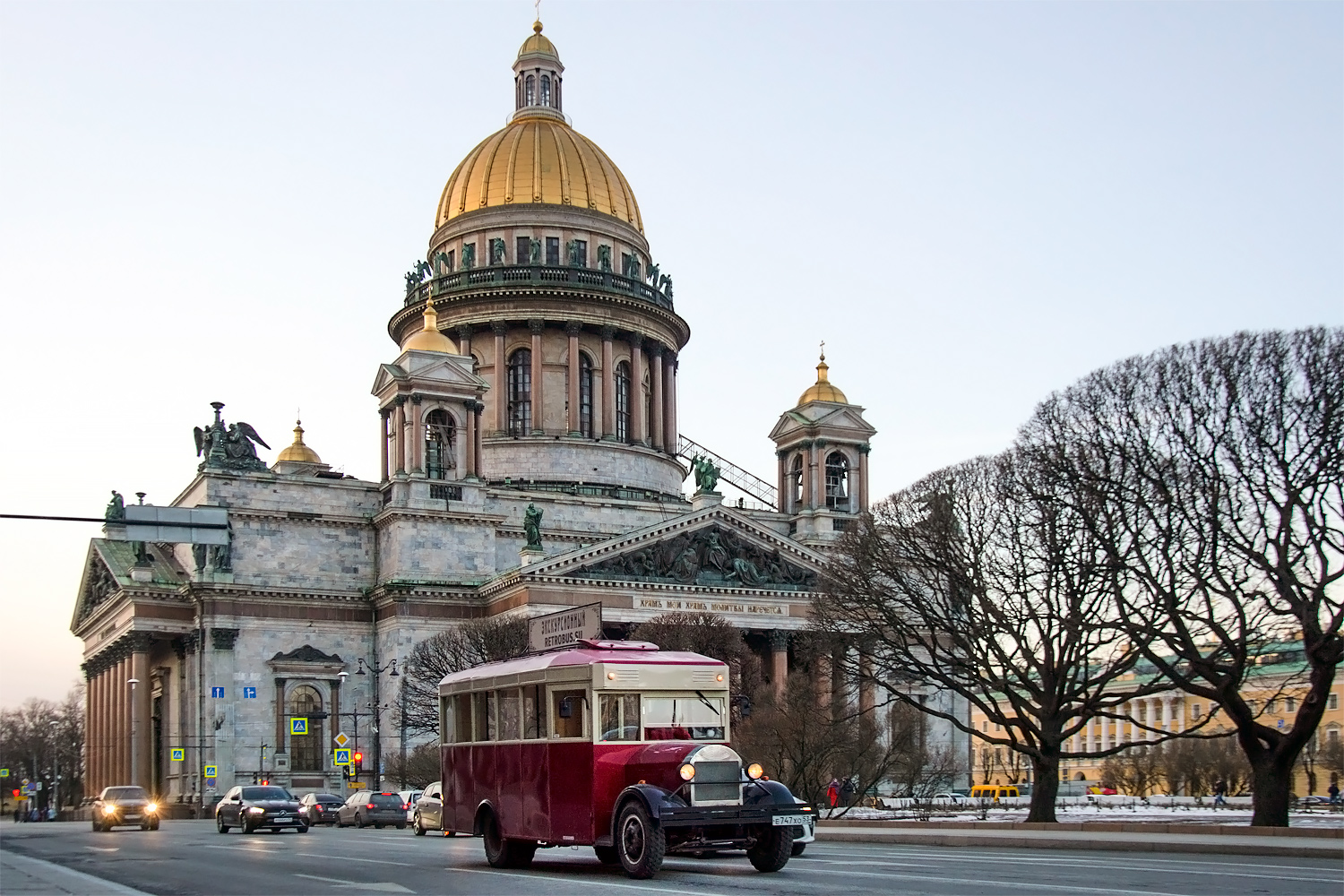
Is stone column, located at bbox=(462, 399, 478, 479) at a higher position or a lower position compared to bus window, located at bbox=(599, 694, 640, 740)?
higher

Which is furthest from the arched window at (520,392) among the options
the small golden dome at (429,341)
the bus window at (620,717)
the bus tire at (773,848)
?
the bus tire at (773,848)

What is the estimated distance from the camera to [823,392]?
9219 cm

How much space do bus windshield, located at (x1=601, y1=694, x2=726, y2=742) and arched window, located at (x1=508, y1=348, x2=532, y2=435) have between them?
6952 centimetres

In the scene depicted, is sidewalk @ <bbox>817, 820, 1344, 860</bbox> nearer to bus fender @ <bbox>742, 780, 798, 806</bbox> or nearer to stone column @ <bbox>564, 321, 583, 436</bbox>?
bus fender @ <bbox>742, 780, 798, 806</bbox>

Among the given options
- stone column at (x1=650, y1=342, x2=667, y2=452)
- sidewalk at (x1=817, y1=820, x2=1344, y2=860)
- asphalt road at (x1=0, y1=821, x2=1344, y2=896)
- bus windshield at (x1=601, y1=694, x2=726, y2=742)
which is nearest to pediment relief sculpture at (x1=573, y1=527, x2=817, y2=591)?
stone column at (x1=650, y1=342, x2=667, y2=452)

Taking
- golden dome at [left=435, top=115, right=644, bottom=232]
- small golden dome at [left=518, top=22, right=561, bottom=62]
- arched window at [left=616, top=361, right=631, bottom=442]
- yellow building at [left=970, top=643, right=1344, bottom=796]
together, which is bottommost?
yellow building at [left=970, top=643, right=1344, bottom=796]

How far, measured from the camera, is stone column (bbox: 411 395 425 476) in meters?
80.4

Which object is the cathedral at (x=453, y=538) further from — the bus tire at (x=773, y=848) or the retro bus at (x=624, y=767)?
the bus tire at (x=773, y=848)

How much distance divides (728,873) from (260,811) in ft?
89.0

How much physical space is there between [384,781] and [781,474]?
96.1ft

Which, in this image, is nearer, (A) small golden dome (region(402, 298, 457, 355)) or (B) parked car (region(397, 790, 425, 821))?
(B) parked car (region(397, 790, 425, 821))

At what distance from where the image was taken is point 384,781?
244ft

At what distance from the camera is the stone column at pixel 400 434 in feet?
267

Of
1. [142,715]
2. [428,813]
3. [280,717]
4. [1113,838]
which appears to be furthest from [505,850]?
[142,715]
